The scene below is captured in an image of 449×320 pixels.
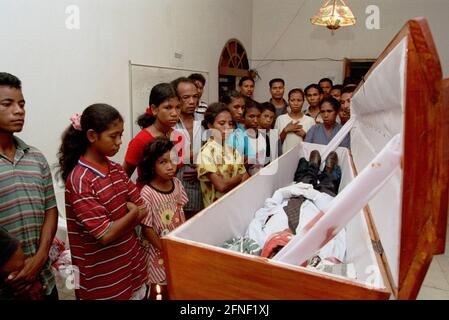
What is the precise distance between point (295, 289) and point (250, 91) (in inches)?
132

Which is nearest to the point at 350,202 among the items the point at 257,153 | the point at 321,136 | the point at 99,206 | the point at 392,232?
the point at 392,232

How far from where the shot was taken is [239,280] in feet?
2.84

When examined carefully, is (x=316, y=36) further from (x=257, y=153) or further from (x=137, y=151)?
(x=137, y=151)

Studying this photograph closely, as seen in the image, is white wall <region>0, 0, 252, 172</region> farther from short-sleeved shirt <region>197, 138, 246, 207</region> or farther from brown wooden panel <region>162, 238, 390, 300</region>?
brown wooden panel <region>162, 238, 390, 300</region>

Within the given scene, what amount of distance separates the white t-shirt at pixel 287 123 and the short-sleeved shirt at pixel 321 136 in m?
0.18

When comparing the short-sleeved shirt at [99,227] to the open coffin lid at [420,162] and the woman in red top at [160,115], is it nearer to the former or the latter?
the woman in red top at [160,115]

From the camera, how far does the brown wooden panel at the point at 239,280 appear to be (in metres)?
0.77

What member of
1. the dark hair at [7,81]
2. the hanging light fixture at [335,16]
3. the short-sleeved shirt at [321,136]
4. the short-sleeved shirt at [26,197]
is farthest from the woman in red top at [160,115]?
the hanging light fixture at [335,16]

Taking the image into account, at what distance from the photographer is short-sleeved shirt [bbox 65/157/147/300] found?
1289 millimetres

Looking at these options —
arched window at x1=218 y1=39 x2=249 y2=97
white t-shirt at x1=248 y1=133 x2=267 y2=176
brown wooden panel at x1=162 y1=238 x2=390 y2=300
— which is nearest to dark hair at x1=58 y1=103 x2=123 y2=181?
brown wooden panel at x1=162 y1=238 x2=390 y2=300

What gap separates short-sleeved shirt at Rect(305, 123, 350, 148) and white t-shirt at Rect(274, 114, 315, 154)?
0.18 meters

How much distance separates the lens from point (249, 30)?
679 cm
